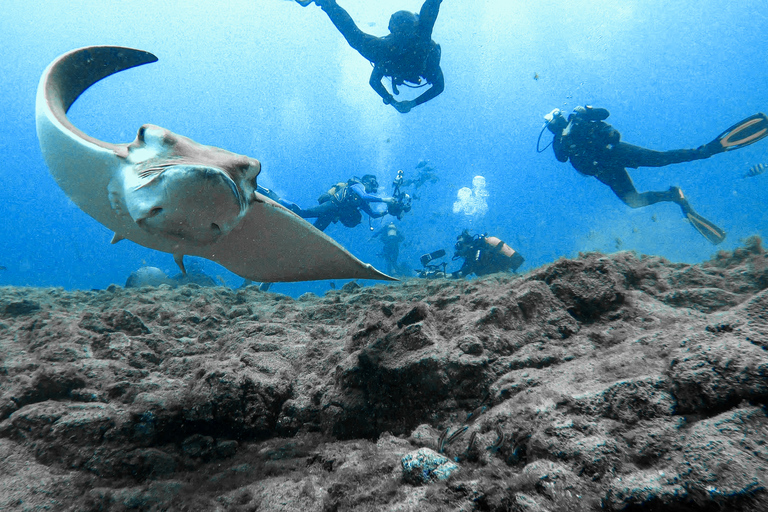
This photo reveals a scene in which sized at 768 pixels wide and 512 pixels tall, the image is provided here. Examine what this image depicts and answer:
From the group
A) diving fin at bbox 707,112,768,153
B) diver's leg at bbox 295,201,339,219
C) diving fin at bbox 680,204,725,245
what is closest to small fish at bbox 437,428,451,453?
diver's leg at bbox 295,201,339,219

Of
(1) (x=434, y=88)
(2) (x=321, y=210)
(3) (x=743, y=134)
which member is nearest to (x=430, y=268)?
(2) (x=321, y=210)

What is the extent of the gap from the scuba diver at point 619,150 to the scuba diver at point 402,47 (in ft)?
14.6

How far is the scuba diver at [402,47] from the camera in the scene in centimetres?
860

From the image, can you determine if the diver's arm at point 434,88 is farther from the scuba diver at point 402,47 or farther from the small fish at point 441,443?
the small fish at point 441,443

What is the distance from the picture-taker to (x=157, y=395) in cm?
195

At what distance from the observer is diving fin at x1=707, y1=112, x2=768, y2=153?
927 centimetres

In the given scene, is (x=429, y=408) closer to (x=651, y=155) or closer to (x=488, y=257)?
(x=488, y=257)

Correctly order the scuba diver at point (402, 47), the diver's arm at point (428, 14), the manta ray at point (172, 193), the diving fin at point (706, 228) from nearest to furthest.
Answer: the manta ray at point (172, 193)
the diver's arm at point (428, 14)
the scuba diver at point (402, 47)
the diving fin at point (706, 228)

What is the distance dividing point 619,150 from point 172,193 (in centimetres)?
1202

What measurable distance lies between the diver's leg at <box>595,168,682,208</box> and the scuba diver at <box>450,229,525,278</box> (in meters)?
3.96

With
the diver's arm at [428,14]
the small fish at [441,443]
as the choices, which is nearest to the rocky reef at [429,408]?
the small fish at [441,443]

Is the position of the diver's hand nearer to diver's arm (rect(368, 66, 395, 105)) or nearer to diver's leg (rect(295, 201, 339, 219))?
Result: diver's arm (rect(368, 66, 395, 105))

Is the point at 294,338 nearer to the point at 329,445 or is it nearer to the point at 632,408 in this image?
the point at 329,445

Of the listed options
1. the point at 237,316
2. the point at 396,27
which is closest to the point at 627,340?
the point at 237,316
